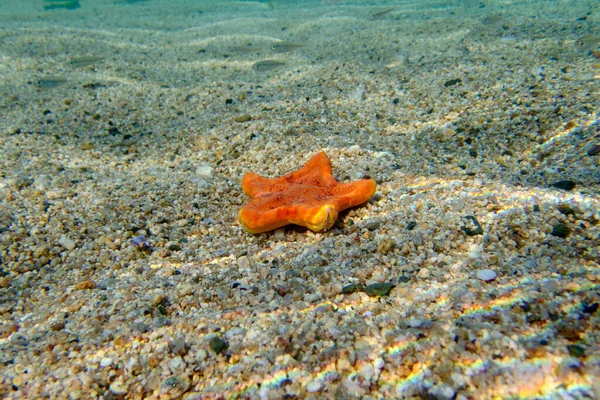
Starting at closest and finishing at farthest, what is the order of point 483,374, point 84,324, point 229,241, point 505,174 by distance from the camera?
point 483,374 → point 84,324 → point 229,241 → point 505,174

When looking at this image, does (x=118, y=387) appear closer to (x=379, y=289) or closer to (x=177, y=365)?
(x=177, y=365)

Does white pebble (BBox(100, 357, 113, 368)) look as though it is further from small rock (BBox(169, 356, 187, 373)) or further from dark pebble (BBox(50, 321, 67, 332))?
dark pebble (BBox(50, 321, 67, 332))

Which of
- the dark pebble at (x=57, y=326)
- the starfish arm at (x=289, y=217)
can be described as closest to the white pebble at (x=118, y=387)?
the dark pebble at (x=57, y=326)

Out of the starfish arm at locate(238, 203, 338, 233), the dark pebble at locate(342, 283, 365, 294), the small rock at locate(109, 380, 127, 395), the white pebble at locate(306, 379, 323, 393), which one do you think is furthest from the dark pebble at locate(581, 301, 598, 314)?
the small rock at locate(109, 380, 127, 395)

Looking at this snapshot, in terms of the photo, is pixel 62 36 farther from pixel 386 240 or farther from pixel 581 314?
pixel 581 314

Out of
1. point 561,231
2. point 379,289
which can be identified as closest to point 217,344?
point 379,289

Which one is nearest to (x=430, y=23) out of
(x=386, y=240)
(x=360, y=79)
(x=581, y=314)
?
(x=360, y=79)
